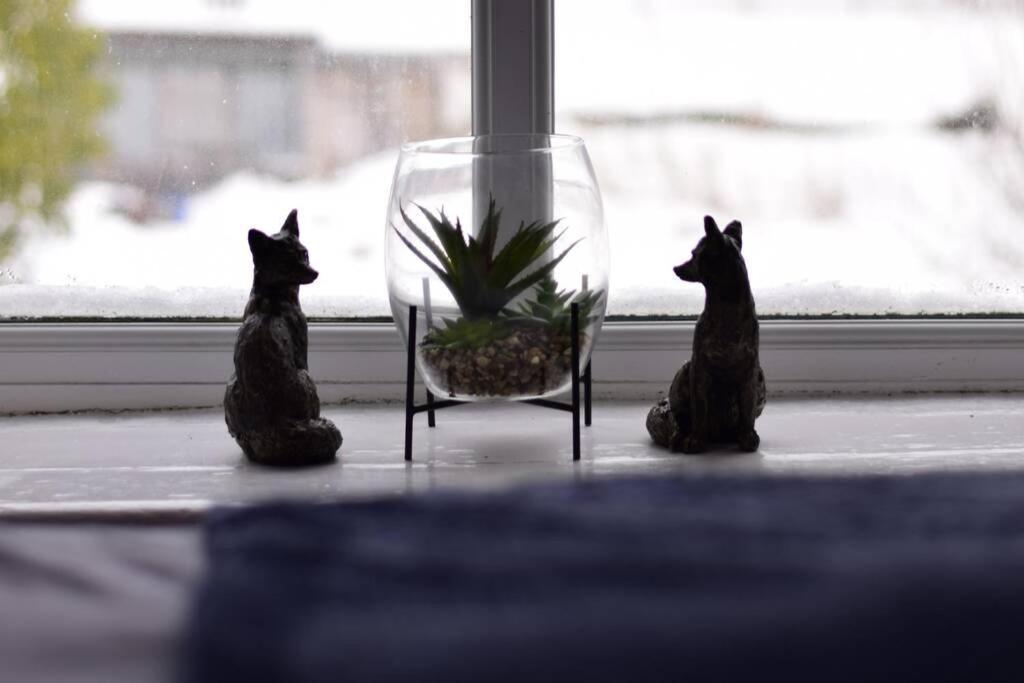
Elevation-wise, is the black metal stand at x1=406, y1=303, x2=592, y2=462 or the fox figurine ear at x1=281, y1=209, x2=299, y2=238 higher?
the fox figurine ear at x1=281, y1=209, x2=299, y2=238

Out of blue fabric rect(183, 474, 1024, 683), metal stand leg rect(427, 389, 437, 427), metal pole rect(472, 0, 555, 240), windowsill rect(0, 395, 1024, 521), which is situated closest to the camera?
blue fabric rect(183, 474, 1024, 683)

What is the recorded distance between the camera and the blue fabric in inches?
14.4

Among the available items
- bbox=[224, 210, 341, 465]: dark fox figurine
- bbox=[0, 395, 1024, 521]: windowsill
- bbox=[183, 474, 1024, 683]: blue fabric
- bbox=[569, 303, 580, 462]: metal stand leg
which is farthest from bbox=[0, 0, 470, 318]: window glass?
bbox=[183, 474, 1024, 683]: blue fabric

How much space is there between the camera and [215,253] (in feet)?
5.27

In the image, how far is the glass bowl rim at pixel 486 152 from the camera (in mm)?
1303

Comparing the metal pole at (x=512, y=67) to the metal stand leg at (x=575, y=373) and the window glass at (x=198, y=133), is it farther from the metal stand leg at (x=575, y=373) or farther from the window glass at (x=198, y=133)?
the metal stand leg at (x=575, y=373)

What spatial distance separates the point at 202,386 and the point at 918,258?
0.95m

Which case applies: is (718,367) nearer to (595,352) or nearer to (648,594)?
(595,352)

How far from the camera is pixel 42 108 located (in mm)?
1560

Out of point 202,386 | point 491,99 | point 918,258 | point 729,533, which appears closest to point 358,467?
A: point 202,386

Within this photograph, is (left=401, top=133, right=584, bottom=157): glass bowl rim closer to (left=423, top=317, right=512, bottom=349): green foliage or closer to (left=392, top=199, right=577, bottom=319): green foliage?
(left=392, top=199, right=577, bottom=319): green foliage

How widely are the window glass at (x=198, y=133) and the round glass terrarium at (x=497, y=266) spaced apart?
0.93 ft

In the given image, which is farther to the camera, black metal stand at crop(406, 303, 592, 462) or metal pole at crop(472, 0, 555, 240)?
metal pole at crop(472, 0, 555, 240)

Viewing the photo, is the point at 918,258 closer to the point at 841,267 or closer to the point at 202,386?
the point at 841,267
